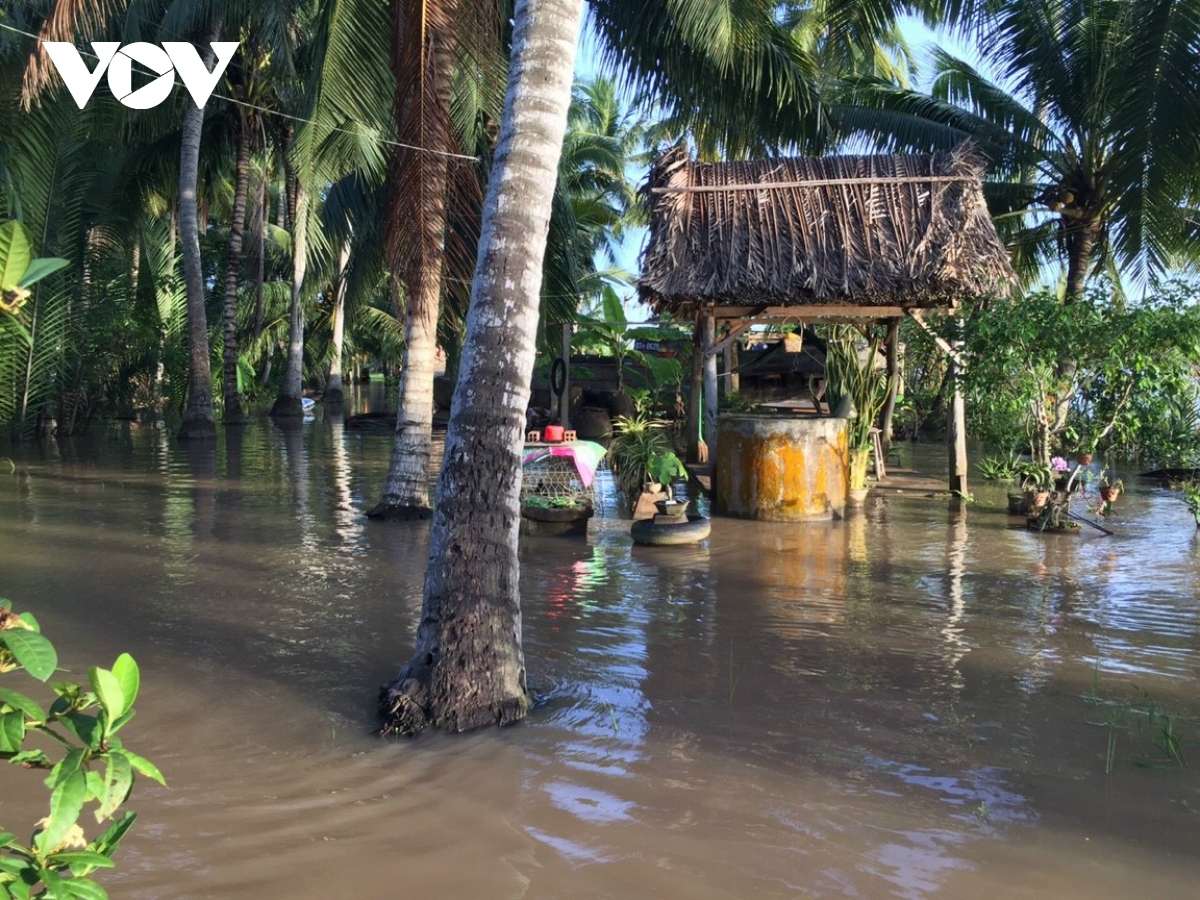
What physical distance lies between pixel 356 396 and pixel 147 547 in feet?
105

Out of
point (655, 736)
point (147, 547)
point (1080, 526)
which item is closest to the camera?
point (655, 736)

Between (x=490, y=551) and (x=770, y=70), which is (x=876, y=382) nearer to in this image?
(x=770, y=70)

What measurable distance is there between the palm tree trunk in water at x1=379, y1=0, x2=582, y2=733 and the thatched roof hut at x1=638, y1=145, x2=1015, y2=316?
20.5 ft

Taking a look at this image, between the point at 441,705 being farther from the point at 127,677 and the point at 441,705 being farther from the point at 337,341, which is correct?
the point at 337,341

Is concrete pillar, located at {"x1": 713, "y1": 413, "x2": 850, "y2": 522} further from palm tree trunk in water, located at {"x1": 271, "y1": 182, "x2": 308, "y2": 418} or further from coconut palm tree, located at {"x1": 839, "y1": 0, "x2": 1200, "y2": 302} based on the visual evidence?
palm tree trunk in water, located at {"x1": 271, "y1": 182, "x2": 308, "y2": 418}

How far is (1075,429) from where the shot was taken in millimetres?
10203

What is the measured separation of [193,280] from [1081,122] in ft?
46.3

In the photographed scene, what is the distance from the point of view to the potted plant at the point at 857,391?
11.6 metres

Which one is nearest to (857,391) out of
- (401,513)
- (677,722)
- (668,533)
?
(668,533)

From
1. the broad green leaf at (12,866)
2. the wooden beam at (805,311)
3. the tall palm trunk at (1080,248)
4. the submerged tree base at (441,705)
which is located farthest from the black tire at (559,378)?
the broad green leaf at (12,866)

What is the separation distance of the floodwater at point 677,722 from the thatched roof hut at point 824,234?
288 centimetres

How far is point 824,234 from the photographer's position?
36.7ft

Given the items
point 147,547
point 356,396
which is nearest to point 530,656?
point 147,547

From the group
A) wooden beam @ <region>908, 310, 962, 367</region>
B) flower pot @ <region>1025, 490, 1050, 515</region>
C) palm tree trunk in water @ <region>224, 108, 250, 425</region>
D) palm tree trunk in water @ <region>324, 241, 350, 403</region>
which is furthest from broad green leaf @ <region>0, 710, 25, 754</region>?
palm tree trunk in water @ <region>324, 241, 350, 403</region>
